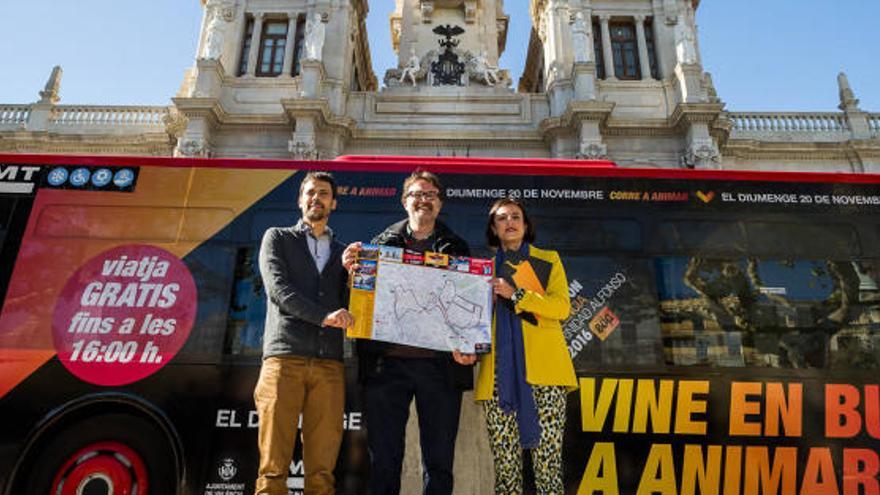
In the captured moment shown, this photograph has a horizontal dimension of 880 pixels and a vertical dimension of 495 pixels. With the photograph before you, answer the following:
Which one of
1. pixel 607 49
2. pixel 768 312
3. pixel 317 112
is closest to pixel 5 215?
pixel 768 312

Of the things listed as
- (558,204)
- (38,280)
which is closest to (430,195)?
(558,204)

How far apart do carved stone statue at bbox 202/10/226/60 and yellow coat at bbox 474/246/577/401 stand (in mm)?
18632

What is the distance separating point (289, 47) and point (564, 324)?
64.4 ft

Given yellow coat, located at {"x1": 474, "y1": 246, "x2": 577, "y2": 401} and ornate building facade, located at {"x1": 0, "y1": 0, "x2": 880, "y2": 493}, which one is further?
ornate building facade, located at {"x1": 0, "y1": 0, "x2": 880, "y2": 493}

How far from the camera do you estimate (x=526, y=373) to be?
10.3 ft

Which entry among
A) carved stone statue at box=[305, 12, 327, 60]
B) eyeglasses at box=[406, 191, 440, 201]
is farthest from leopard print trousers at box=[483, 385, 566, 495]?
carved stone statue at box=[305, 12, 327, 60]

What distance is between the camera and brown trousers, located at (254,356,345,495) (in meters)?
2.90

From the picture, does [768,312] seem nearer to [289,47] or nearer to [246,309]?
[246,309]

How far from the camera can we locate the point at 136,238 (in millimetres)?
4309

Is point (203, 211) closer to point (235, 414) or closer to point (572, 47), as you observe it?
point (235, 414)

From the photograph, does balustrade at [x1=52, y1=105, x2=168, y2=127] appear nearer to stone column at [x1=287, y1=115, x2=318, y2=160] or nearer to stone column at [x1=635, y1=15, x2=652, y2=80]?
stone column at [x1=287, y1=115, x2=318, y2=160]

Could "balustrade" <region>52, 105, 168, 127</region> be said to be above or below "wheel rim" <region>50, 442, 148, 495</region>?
above

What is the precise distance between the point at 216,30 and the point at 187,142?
531 cm

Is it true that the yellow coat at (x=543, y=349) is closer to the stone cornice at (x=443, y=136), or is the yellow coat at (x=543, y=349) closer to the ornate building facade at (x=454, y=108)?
the ornate building facade at (x=454, y=108)
